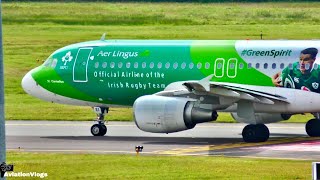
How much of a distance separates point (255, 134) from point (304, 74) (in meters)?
2.49

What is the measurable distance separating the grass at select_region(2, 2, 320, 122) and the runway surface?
30.7ft

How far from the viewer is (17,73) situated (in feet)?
210

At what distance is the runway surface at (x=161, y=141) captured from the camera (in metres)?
35.3

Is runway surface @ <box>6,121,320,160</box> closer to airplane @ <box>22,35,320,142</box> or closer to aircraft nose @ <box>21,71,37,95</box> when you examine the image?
airplane @ <box>22,35,320,142</box>

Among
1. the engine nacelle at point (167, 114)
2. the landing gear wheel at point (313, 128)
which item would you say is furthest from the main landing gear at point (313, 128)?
the engine nacelle at point (167, 114)

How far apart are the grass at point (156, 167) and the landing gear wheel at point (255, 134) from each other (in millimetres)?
5767

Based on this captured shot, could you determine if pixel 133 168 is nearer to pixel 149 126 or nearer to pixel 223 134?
pixel 149 126

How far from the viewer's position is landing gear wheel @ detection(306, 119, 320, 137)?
39.8 m

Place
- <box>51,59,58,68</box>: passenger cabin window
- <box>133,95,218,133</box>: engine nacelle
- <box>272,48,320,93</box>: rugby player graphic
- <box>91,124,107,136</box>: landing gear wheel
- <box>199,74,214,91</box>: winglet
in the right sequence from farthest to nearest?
<box>51,59,58,68</box>: passenger cabin window < <box>91,124,107,136</box>: landing gear wheel < <box>272,48,320,93</box>: rugby player graphic < <box>133,95,218,133</box>: engine nacelle < <box>199,74,214,91</box>: winglet

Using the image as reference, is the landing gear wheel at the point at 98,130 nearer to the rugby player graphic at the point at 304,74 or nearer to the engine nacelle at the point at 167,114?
the engine nacelle at the point at 167,114

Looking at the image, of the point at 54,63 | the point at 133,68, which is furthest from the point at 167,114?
the point at 54,63

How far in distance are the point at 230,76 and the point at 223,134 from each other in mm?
3087

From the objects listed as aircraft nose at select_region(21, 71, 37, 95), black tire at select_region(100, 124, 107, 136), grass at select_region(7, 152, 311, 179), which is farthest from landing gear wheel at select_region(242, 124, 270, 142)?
aircraft nose at select_region(21, 71, 37, 95)

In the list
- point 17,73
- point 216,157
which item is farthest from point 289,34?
point 216,157
